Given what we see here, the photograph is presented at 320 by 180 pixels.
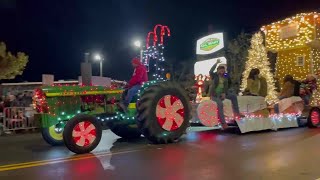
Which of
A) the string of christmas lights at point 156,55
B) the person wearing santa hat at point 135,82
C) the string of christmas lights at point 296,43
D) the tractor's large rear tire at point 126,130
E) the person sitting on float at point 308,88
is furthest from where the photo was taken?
the string of christmas lights at point 296,43

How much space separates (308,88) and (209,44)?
17057 mm

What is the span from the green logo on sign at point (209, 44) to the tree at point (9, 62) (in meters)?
13.5

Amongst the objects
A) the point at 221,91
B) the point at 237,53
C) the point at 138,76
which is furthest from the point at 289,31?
the point at 237,53

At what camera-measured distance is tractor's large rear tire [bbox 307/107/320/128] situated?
1416 cm

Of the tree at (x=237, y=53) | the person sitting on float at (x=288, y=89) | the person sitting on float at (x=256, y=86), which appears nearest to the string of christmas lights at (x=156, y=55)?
the person sitting on float at (x=256, y=86)

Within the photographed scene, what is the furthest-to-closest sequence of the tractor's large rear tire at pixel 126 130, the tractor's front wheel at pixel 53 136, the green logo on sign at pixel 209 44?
the green logo on sign at pixel 209 44, the tractor's large rear tire at pixel 126 130, the tractor's front wheel at pixel 53 136

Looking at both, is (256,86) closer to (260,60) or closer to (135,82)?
(135,82)

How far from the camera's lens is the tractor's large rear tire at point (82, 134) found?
9.52m

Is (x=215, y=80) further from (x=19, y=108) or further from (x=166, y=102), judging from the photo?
(x=19, y=108)

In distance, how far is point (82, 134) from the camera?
9695 millimetres

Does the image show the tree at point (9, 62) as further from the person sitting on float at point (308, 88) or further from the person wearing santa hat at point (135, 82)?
the person sitting on float at point (308, 88)

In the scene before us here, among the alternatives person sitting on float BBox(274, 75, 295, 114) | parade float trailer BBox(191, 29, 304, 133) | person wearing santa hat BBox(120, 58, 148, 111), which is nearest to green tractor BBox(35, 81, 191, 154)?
person wearing santa hat BBox(120, 58, 148, 111)

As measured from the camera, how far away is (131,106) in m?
10.9

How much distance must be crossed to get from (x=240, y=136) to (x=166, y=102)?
8.33 feet
